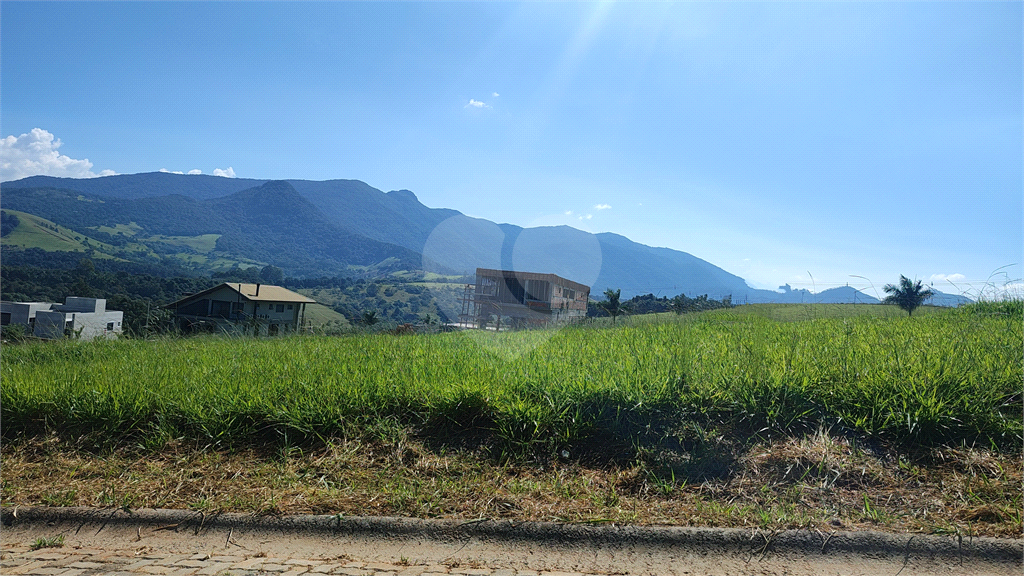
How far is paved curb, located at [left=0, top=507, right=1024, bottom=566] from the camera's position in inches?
101

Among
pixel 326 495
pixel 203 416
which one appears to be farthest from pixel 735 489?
pixel 203 416

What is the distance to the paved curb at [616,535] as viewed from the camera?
257cm

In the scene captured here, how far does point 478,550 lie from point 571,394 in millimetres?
1581

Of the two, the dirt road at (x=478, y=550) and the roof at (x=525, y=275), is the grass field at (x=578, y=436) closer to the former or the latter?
the dirt road at (x=478, y=550)

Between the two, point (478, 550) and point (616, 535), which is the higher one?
point (616, 535)

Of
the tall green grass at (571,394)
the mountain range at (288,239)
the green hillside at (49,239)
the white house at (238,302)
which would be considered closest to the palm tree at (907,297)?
the tall green grass at (571,394)

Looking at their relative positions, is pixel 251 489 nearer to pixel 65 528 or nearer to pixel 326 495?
pixel 326 495

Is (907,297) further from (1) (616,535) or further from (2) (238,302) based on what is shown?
(2) (238,302)

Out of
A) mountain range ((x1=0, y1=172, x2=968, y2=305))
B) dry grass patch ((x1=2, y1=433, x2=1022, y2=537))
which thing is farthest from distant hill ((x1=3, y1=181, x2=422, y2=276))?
dry grass patch ((x1=2, y1=433, x2=1022, y2=537))

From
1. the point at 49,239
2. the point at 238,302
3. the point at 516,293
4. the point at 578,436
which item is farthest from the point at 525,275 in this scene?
the point at 49,239

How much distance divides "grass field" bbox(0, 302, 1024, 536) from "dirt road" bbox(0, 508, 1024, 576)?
137 millimetres

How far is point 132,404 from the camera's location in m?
4.40

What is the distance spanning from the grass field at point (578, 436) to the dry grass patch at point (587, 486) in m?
0.01

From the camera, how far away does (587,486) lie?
127 inches
